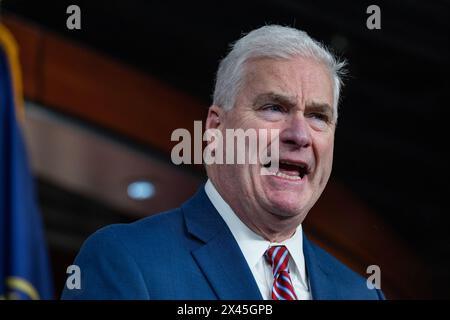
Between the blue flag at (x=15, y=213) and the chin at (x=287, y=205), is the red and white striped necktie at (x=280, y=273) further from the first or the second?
the blue flag at (x=15, y=213)

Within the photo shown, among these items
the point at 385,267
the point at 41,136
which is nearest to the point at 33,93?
the point at 41,136

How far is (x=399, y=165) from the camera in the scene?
2.18 metres

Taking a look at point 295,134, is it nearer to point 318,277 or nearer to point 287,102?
point 287,102

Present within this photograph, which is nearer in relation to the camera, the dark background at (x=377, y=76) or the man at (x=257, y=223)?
the man at (x=257, y=223)

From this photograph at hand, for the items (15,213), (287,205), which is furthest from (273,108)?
(15,213)

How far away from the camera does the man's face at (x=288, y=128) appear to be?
82cm

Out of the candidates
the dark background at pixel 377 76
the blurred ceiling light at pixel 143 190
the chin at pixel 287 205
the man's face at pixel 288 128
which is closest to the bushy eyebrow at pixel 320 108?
the man's face at pixel 288 128

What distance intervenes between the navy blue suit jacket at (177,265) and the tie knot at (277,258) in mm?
31

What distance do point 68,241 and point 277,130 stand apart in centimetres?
368

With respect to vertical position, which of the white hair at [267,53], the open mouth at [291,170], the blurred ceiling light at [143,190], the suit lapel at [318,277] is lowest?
the suit lapel at [318,277]

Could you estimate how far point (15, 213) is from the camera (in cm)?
168

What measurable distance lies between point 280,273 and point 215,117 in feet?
0.69

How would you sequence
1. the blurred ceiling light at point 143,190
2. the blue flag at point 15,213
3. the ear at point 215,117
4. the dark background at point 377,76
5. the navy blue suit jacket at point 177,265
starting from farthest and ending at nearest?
the blurred ceiling light at point 143,190
the dark background at point 377,76
the blue flag at point 15,213
the ear at point 215,117
the navy blue suit jacket at point 177,265

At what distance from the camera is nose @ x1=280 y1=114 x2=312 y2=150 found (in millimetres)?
816
